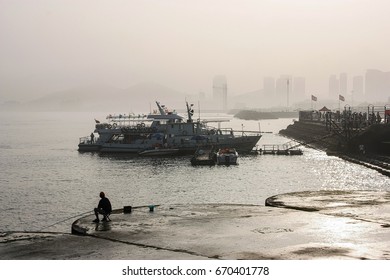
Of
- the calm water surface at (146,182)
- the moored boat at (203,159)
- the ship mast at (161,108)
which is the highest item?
the ship mast at (161,108)

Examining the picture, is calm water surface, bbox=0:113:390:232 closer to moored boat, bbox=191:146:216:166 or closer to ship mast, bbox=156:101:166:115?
moored boat, bbox=191:146:216:166

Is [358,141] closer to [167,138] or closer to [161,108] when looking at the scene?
[167,138]

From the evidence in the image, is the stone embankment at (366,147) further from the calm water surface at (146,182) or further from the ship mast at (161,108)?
the ship mast at (161,108)

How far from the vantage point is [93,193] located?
4562 centimetres

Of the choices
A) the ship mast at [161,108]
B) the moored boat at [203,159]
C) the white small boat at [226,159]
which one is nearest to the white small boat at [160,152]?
the moored boat at [203,159]

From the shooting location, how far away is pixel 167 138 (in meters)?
81.6

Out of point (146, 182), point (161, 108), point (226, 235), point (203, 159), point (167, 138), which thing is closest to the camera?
point (226, 235)

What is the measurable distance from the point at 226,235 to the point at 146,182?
112 ft

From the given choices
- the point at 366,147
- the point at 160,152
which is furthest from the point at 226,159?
the point at 366,147

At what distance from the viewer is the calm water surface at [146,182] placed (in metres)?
39.1

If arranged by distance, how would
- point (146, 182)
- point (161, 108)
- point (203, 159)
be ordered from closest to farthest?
point (146, 182) < point (203, 159) < point (161, 108)

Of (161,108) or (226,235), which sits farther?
(161,108)

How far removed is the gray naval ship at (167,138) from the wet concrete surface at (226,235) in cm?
5601

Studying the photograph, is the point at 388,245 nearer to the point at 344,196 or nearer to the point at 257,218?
the point at 257,218
